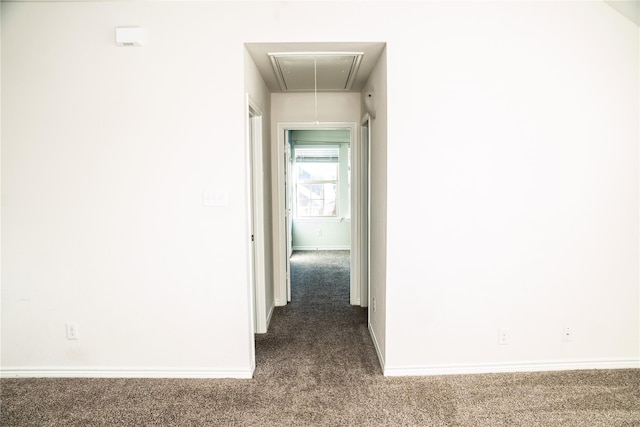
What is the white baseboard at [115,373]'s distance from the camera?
2.61 meters

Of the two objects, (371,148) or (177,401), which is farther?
(371,148)

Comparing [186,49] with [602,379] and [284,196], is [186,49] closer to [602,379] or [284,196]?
[284,196]

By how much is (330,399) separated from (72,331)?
1852 mm

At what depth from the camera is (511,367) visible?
2.65m

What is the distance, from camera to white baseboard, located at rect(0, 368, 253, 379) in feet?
8.57

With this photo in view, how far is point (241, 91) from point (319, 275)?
11.5 feet

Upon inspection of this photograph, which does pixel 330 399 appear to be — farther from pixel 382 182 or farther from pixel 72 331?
pixel 72 331

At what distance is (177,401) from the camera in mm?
2332

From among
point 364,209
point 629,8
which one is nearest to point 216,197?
point 364,209

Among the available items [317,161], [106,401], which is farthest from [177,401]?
[317,161]

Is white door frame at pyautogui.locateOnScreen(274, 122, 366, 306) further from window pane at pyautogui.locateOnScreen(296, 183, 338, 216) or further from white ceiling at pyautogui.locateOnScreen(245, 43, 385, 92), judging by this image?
window pane at pyautogui.locateOnScreen(296, 183, 338, 216)

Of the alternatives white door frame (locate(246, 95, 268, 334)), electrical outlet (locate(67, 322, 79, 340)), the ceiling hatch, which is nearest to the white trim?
white door frame (locate(246, 95, 268, 334))

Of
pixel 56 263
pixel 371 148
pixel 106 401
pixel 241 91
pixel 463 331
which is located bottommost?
pixel 106 401

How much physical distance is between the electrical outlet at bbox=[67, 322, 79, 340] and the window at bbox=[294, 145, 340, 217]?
506 cm
